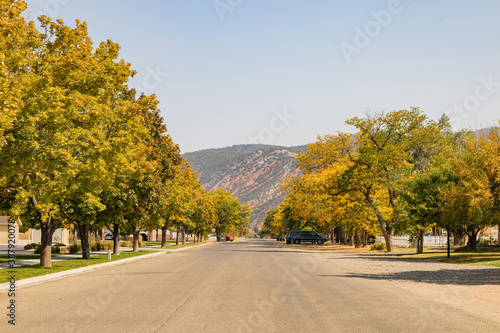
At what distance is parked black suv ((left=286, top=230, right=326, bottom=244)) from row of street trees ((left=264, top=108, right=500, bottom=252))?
14607 millimetres

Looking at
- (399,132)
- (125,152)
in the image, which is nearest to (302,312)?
(125,152)

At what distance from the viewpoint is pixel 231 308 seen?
1177 centimetres

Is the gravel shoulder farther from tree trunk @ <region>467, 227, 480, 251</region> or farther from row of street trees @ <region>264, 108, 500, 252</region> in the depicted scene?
tree trunk @ <region>467, 227, 480, 251</region>

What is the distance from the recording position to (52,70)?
892 inches

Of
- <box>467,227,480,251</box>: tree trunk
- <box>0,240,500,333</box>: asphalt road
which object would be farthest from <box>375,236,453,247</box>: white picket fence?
<box>0,240,500,333</box>: asphalt road

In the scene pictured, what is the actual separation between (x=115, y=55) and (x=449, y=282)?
62.2 feet

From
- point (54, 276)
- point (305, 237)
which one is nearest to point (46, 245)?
point (54, 276)

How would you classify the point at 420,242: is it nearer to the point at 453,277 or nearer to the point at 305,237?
the point at 453,277

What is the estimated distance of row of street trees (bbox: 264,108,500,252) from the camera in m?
29.5

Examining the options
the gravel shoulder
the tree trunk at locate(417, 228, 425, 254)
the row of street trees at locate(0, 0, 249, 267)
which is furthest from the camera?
the tree trunk at locate(417, 228, 425, 254)

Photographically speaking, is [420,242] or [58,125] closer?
[58,125]

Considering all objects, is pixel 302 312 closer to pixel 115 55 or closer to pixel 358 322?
pixel 358 322

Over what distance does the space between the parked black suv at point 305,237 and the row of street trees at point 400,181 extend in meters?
14.6

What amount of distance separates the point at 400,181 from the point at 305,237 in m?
43.1
